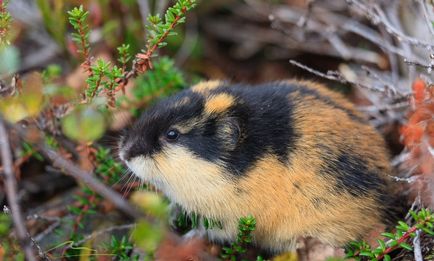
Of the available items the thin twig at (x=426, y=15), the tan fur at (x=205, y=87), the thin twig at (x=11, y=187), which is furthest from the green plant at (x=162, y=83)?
the thin twig at (x=11, y=187)

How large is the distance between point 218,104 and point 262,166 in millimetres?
516

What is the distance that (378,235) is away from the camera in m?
4.01

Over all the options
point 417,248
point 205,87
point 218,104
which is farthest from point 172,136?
point 417,248

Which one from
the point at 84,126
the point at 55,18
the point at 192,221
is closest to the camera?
the point at 84,126

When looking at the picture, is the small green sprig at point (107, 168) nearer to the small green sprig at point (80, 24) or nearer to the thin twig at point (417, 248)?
the small green sprig at point (80, 24)

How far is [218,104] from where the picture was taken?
12.9ft

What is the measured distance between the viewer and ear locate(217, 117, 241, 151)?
3.89 m

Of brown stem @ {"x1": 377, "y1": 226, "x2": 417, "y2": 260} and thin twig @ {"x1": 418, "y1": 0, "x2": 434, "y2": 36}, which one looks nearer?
brown stem @ {"x1": 377, "y1": 226, "x2": 417, "y2": 260}

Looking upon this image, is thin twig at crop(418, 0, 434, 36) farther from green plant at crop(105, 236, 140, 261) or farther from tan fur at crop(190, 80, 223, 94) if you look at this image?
green plant at crop(105, 236, 140, 261)

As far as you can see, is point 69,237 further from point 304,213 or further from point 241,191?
point 304,213

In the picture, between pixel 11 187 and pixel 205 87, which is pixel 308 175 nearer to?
pixel 205 87

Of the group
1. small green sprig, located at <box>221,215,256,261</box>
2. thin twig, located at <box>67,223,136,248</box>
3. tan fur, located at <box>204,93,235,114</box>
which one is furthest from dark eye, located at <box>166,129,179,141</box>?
thin twig, located at <box>67,223,136,248</box>

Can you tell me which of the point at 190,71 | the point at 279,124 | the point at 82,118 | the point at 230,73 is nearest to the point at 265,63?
the point at 230,73

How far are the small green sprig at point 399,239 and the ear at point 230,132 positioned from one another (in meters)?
1.06
